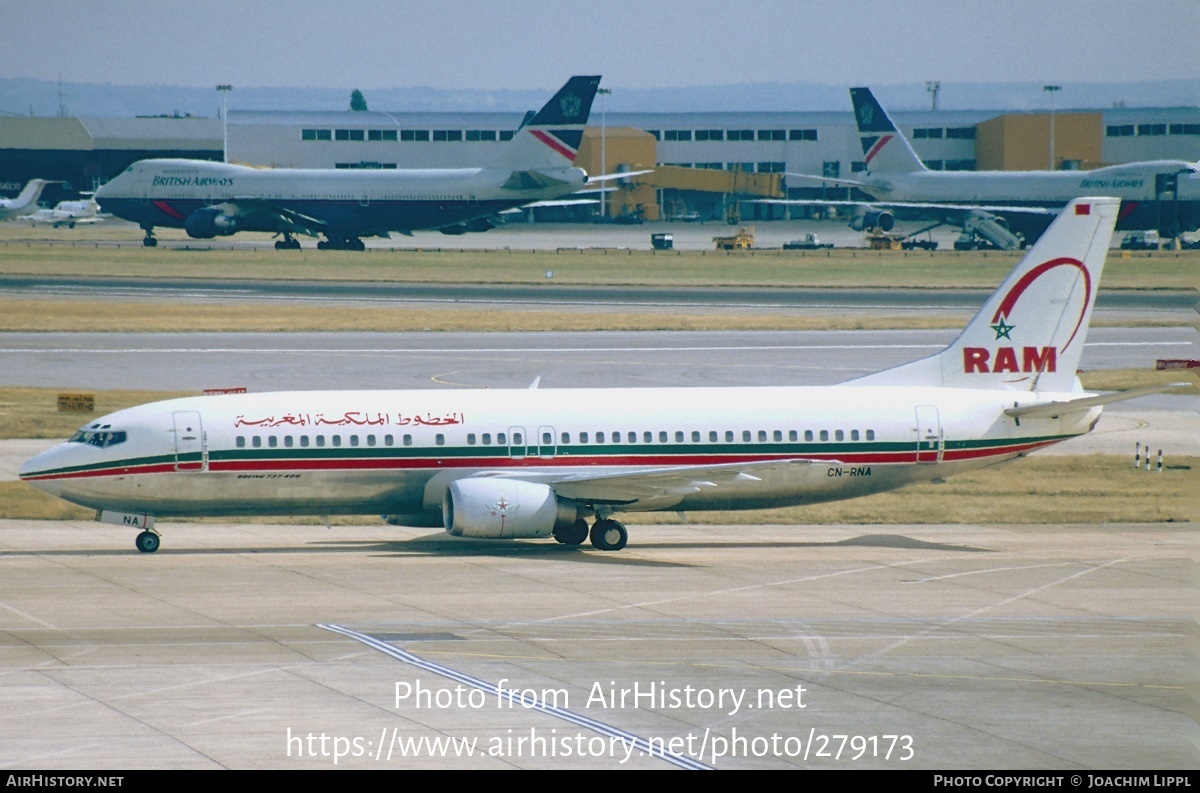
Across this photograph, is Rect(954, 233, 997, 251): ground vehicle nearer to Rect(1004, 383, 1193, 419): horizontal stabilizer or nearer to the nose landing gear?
Rect(1004, 383, 1193, 419): horizontal stabilizer

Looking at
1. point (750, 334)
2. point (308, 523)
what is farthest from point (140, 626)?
point (750, 334)

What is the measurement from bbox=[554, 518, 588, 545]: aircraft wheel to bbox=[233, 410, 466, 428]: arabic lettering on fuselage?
383cm

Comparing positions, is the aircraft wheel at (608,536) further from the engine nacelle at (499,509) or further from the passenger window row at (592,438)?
the passenger window row at (592,438)

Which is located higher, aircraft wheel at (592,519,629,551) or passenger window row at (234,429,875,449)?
passenger window row at (234,429,875,449)

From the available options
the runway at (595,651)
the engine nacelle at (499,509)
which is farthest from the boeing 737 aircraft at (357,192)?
the engine nacelle at (499,509)

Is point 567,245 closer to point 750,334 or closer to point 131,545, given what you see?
point 750,334

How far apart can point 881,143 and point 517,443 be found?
403 ft

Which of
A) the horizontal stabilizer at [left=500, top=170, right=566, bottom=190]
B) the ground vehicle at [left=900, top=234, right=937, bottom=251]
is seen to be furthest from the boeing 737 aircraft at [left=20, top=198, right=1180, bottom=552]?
the ground vehicle at [left=900, top=234, right=937, bottom=251]

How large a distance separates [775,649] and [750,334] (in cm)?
5756

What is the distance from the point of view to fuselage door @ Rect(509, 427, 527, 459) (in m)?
38.5

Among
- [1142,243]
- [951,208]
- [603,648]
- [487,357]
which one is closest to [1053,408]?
[603,648]

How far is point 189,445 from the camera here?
37219 mm

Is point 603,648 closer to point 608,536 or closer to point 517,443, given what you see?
point 608,536

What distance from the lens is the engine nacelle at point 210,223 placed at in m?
141
